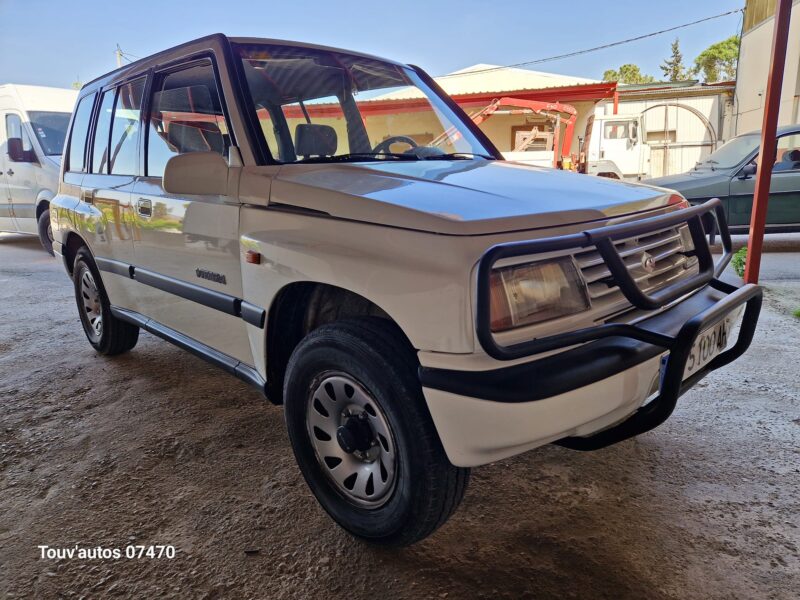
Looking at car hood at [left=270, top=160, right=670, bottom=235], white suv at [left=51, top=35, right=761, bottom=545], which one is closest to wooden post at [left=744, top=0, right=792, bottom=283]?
white suv at [left=51, top=35, right=761, bottom=545]

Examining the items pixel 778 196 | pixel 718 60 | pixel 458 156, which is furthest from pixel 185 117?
pixel 718 60

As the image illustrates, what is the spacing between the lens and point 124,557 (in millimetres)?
1977

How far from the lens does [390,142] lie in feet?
9.03

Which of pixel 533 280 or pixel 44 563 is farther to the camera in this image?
pixel 44 563

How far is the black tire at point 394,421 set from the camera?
1.68 meters

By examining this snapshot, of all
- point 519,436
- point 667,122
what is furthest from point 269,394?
point 667,122

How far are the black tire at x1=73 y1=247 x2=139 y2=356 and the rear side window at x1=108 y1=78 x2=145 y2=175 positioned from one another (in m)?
0.77

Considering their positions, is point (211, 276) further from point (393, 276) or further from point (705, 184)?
point (705, 184)

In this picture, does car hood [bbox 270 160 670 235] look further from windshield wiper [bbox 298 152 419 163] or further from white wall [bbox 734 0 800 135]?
white wall [bbox 734 0 800 135]

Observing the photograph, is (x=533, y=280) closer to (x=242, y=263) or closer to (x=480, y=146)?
(x=242, y=263)

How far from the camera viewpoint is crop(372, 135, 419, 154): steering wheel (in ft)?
8.73

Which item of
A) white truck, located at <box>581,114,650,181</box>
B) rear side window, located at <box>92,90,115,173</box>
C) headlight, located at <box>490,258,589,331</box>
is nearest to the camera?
headlight, located at <box>490,258,589,331</box>

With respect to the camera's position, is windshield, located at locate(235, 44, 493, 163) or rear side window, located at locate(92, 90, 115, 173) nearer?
windshield, located at locate(235, 44, 493, 163)

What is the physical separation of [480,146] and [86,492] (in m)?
2.42
